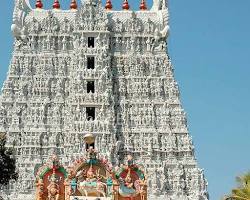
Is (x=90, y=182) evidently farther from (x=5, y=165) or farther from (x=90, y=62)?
(x=90, y=62)

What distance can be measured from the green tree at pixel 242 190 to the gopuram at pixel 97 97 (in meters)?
20.0

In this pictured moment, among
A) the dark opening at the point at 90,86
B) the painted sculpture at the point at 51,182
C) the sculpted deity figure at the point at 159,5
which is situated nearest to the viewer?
the painted sculpture at the point at 51,182

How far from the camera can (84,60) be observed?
49938mm

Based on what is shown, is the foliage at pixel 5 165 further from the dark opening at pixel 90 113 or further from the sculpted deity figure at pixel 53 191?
the dark opening at pixel 90 113

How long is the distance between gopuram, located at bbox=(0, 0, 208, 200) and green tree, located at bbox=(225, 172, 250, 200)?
20.0 metres

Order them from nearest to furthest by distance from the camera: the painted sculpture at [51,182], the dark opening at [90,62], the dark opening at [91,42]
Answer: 1. the painted sculpture at [51,182]
2. the dark opening at [90,62]
3. the dark opening at [91,42]

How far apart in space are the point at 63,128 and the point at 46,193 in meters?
18.0

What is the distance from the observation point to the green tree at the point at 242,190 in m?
24.6

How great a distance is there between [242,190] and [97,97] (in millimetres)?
24892

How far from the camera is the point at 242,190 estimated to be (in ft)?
82.3

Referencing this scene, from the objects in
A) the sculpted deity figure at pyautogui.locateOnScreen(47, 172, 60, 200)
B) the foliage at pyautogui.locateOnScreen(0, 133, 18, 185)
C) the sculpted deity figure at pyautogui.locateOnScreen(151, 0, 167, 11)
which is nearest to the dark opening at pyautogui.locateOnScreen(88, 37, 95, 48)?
the sculpted deity figure at pyautogui.locateOnScreen(151, 0, 167, 11)

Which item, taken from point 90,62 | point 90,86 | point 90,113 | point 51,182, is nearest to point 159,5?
point 90,62

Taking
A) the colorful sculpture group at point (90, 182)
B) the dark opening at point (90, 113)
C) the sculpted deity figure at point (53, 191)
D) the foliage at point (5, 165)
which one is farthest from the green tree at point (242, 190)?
the dark opening at point (90, 113)

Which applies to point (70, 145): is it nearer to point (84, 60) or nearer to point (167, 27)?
point (84, 60)
